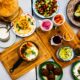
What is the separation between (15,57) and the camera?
196 centimetres

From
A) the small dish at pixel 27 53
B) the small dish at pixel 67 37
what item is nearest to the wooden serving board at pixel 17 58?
the small dish at pixel 27 53

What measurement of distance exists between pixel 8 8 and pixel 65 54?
37 centimetres

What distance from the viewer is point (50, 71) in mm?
1949

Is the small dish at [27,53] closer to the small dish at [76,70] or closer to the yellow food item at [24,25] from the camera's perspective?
the yellow food item at [24,25]

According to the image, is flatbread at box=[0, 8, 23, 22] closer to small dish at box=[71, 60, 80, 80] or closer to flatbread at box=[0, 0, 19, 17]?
flatbread at box=[0, 0, 19, 17]

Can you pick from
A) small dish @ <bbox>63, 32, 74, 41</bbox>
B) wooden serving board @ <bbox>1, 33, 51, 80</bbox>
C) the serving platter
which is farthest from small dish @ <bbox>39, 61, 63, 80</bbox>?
the serving platter

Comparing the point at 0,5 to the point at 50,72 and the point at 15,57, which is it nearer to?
the point at 15,57

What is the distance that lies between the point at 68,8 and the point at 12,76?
1.57ft

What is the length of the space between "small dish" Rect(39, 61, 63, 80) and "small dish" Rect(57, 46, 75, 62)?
0.05m

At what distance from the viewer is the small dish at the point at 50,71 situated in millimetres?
1941

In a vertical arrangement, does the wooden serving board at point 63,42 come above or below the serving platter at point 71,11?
below

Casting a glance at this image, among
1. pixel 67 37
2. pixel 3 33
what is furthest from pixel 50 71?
pixel 3 33

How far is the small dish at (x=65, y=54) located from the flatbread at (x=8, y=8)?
1.02ft

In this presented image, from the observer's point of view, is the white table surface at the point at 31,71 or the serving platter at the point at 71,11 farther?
the serving platter at the point at 71,11
